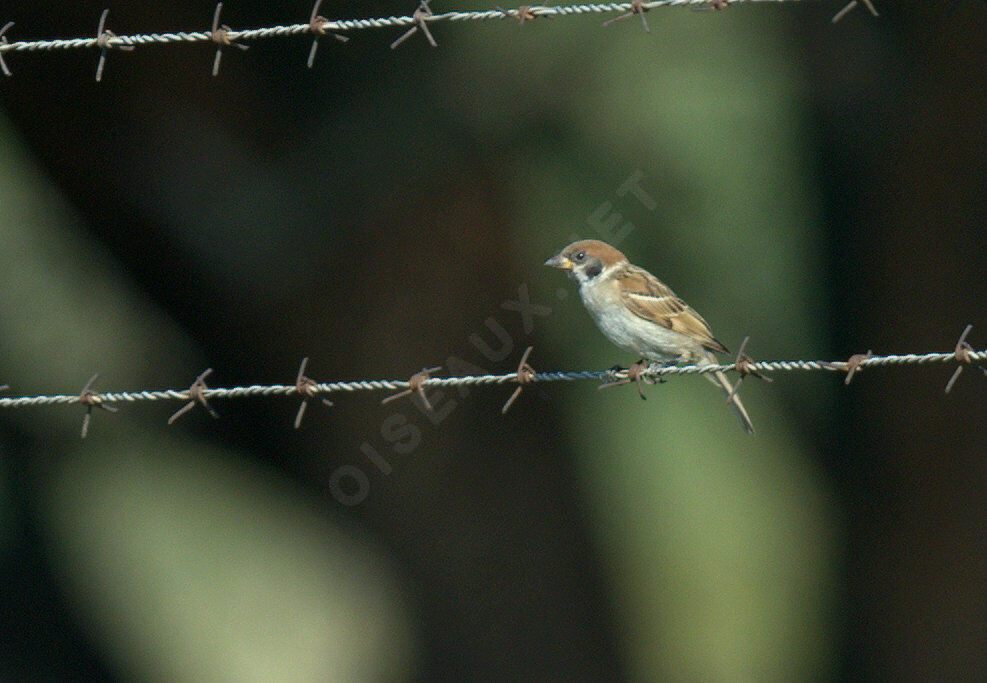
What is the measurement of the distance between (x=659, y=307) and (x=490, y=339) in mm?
4454

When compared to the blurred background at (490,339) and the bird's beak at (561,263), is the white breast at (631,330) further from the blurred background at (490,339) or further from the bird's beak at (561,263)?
the blurred background at (490,339)

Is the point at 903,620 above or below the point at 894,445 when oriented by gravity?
below

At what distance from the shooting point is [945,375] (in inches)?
365

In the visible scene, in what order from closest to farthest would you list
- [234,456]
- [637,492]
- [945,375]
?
1. [945,375]
2. [637,492]
3. [234,456]

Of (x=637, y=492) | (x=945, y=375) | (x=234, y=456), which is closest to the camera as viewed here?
(x=945, y=375)

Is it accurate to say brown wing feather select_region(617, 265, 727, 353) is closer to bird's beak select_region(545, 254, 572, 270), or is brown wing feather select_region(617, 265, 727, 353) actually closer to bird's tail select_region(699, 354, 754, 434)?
bird's tail select_region(699, 354, 754, 434)

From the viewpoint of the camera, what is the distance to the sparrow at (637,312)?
19.0 feet

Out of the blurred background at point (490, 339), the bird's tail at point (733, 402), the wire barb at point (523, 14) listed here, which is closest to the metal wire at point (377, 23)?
the wire barb at point (523, 14)

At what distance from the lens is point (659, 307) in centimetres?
582

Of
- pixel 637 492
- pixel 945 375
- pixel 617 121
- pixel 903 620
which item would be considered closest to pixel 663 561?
pixel 637 492

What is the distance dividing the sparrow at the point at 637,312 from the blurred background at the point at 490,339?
10.4 feet

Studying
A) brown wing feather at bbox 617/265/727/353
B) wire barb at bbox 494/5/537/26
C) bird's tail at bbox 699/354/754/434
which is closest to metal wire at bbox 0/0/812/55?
wire barb at bbox 494/5/537/26

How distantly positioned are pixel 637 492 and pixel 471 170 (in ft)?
9.52

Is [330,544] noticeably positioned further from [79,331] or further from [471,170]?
[471,170]
